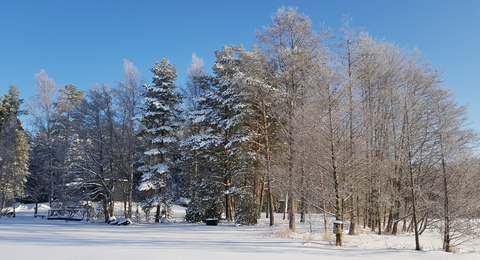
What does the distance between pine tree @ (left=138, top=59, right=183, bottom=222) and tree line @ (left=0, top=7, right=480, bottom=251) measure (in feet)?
0.33

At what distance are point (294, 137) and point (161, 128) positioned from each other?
10.4m

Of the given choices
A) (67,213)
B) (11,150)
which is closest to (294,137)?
(67,213)

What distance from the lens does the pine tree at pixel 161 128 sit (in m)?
18.4

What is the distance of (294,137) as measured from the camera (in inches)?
470

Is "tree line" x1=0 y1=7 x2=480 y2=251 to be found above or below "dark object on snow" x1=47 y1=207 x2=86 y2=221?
above

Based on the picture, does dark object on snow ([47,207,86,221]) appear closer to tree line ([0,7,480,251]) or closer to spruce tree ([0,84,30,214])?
tree line ([0,7,480,251])

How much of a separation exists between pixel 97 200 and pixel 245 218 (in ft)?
39.6

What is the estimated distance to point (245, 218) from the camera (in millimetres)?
15406

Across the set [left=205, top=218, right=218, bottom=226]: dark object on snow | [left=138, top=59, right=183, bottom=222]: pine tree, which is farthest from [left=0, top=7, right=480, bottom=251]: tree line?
[left=205, top=218, right=218, bottom=226]: dark object on snow

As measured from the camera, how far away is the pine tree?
60.2 feet

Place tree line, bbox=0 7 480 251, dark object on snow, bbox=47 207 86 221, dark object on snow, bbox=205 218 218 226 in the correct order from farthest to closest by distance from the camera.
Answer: dark object on snow, bbox=47 207 86 221, dark object on snow, bbox=205 218 218 226, tree line, bbox=0 7 480 251

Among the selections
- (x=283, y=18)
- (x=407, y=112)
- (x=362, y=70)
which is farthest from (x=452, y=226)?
(x=283, y=18)

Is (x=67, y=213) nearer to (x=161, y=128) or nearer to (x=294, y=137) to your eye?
(x=161, y=128)

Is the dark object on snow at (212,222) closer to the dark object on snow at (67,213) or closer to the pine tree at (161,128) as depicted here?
the pine tree at (161,128)
